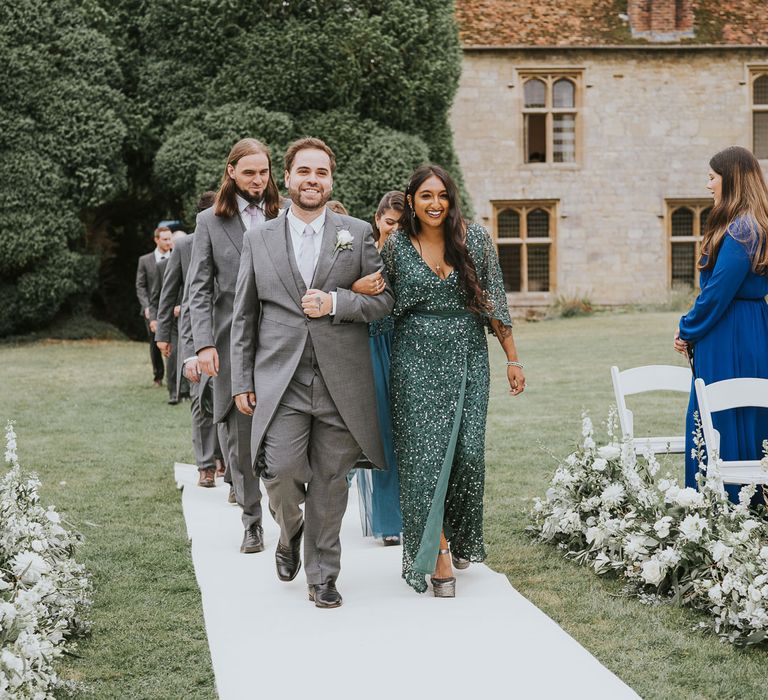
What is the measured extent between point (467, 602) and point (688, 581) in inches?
40.4

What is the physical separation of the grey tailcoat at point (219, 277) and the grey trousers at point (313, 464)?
3.65 ft

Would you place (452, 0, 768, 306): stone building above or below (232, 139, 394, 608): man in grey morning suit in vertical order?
above

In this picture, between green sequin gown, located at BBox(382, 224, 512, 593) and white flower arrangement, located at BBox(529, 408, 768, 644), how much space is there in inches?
29.9

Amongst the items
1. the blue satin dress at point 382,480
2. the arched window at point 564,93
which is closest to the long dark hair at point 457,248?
the blue satin dress at point 382,480

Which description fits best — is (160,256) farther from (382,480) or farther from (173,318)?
(382,480)

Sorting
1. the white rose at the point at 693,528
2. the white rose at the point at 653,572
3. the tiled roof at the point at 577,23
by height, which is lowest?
the white rose at the point at 653,572

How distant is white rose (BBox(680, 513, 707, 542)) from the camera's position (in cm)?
468

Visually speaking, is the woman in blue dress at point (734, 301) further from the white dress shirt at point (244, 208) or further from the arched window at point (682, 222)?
the arched window at point (682, 222)

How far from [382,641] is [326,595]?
0.57 m

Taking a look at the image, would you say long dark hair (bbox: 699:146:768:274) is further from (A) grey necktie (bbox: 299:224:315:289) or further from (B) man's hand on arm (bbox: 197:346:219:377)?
(B) man's hand on arm (bbox: 197:346:219:377)

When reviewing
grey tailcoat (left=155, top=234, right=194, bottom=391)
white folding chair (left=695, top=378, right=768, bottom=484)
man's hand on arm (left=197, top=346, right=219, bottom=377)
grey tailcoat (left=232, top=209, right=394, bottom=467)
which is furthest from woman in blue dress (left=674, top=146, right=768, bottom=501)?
grey tailcoat (left=155, top=234, right=194, bottom=391)

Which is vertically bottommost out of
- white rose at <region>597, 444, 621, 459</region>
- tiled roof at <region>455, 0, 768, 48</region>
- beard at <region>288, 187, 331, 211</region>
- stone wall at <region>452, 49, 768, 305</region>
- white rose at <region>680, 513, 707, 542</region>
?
white rose at <region>680, 513, 707, 542</region>

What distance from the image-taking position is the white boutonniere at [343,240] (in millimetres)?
4902

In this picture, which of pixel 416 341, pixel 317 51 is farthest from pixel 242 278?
pixel 317 51
